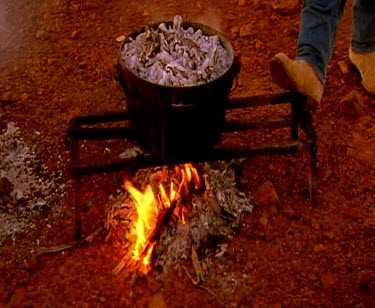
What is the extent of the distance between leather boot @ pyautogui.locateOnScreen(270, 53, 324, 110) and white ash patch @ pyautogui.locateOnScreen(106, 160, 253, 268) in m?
0.66

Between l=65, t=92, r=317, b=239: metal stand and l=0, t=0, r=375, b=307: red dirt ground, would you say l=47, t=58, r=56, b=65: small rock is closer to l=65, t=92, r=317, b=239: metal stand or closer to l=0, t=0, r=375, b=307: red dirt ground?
l=0, t=0, r=375, b=307: red dirt ground

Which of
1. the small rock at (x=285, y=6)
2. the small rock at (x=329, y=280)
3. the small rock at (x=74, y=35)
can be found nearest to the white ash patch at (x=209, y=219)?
the small rock at (x=329, y=280)

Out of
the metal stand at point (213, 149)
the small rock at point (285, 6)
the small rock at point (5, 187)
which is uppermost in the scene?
the metal stand at point (213, 149)

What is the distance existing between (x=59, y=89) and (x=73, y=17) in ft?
3.34

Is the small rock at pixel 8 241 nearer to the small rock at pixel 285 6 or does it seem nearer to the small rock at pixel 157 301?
the small rock at pixel 157 301

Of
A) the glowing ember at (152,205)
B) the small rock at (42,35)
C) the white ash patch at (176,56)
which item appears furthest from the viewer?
the small rock at (42,35)

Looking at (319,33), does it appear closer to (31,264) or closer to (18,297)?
(31,264)

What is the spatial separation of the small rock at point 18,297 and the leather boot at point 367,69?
289cm

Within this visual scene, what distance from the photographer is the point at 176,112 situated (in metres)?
2.83

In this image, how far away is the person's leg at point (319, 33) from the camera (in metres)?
3.60

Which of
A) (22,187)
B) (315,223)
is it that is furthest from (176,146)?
(22,187)

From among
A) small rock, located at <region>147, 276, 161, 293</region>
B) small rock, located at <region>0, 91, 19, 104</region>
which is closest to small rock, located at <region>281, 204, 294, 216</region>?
small rock, located at <region>147, 276, 161, 293</region>

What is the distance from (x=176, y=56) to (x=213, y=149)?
0.58 m

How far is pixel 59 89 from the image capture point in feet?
14.2
